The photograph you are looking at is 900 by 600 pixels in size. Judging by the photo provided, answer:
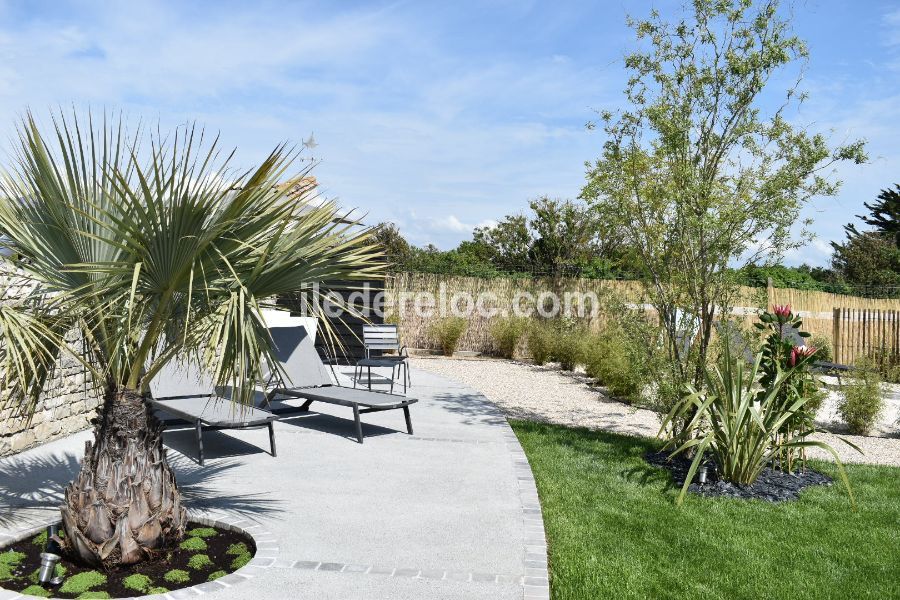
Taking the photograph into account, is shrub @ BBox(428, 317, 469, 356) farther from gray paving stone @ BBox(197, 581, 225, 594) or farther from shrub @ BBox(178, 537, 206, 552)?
gray paving stone @ BBox(197, 581, 225, 594)

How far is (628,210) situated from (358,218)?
4.03 meters

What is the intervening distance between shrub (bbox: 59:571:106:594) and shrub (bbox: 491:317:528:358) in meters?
13.4

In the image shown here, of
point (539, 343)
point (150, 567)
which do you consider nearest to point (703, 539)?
point (150, 567)

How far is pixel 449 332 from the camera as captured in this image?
16.7m

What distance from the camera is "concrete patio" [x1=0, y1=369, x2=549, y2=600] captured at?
3.61 m

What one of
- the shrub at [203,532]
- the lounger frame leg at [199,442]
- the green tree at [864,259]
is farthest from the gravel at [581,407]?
the green tree at [864,259]

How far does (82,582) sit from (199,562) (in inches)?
21.2

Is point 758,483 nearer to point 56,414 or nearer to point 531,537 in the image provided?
point 531,537

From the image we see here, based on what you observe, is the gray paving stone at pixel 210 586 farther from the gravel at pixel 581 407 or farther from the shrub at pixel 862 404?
the shrub at pixel 862 404

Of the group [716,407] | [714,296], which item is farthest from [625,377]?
[716,407]

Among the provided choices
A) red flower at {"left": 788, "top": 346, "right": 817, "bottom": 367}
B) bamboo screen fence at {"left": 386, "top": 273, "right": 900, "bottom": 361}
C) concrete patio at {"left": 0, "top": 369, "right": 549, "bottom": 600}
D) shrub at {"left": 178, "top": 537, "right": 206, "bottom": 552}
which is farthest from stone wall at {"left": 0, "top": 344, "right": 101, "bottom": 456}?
bamboo screen fence at {"left": 386, "top": 273, "right": 900, "bottom": 361}

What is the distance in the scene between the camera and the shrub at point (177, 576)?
3.59 metres

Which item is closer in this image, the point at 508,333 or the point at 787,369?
the point at 787,369

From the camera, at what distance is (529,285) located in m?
18.0
